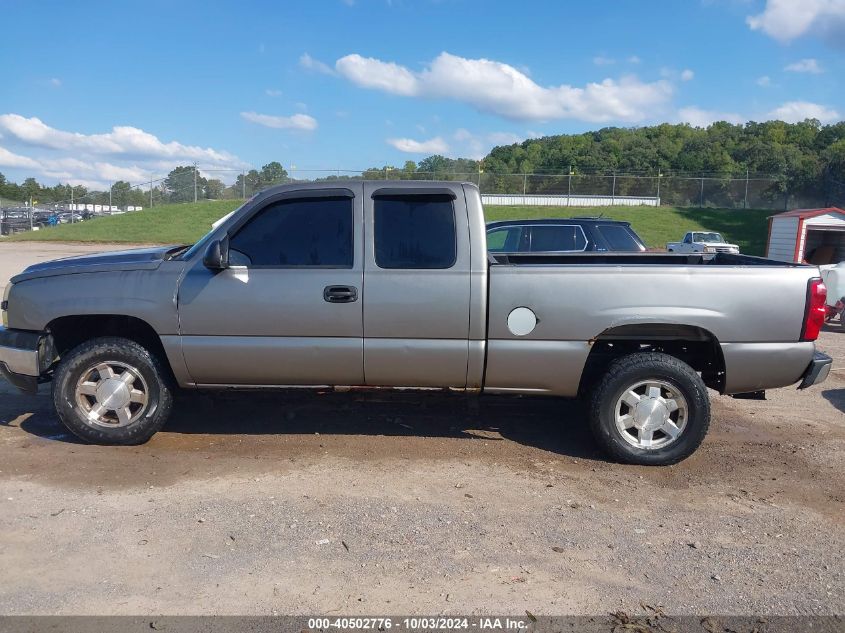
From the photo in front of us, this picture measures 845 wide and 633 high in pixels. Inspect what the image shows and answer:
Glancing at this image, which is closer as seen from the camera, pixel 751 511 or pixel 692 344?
pixel 751 511

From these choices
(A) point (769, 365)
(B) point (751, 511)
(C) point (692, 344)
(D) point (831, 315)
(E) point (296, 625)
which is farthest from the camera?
(D) point (831, 315)

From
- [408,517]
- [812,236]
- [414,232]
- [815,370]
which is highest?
[414,232]

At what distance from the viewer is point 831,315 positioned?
39.7 feet

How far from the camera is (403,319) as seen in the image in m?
5.02

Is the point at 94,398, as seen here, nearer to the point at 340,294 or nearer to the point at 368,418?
the point at 340,294

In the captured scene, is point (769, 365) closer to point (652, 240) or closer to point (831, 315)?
point (831, 315)

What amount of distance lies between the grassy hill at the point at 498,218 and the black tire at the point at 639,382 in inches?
1398

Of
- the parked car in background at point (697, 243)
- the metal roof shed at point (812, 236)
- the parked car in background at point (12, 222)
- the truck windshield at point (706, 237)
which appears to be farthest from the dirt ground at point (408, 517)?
the parked car in background at point (12, 222)

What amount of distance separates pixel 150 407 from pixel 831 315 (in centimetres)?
1131

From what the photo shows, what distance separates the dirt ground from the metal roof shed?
689 inches

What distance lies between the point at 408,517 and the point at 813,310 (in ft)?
10.2

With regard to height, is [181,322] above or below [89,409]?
above

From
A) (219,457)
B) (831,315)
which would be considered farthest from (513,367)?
(831,315)

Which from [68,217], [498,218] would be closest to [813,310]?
[498,218]
